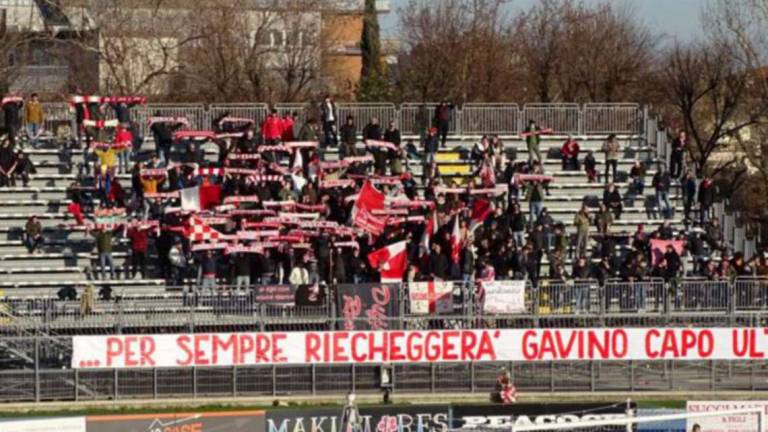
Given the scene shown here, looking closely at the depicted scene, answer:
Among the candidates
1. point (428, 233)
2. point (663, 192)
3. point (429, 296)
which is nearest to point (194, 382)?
point (429, 296)

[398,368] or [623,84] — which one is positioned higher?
[623,84]

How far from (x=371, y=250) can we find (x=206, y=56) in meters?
26.9

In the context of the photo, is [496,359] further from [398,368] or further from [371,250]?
[371,250]

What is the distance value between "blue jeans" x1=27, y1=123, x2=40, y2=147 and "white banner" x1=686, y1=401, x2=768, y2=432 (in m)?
21.5

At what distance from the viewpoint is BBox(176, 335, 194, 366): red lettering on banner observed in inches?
1404

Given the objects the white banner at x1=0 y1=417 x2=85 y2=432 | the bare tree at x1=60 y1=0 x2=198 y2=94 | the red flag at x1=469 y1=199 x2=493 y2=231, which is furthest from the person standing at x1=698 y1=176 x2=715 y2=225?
the bare tree at x1=60 y1=0 x2=198 y2=94

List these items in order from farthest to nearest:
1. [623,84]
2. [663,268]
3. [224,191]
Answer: [623,84]
[224,191]
[663,268]

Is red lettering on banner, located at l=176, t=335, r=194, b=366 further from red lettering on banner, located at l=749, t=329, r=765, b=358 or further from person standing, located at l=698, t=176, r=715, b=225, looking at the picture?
person standing, located at l=698, t=176, r=715, b=225

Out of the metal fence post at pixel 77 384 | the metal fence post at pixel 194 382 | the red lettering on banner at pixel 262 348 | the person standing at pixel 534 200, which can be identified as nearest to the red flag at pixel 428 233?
the person standing at pixel 534 200

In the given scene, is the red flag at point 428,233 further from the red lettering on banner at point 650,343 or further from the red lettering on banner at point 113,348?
the red lettering on banner at point 113,348

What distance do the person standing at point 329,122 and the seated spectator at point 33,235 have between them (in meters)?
8.30

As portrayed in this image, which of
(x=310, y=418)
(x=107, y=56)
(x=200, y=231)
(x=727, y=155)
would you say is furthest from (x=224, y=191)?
(x=727, y=155)

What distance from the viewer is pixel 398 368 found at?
36.4 meters

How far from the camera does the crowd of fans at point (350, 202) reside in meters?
40.1
